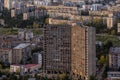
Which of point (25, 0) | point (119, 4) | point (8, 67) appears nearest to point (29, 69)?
point (8, 67)

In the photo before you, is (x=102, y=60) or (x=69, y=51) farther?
(x=102, y=60)

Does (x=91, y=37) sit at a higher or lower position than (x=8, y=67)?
higher

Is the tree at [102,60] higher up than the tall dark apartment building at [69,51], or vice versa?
the tall dark apartment building at [69,51]

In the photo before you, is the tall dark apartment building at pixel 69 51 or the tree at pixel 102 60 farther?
the tree at pixel 102 60

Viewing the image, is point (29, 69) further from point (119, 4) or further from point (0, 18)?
point (119, 4)

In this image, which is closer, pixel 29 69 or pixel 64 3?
pixel 29 69

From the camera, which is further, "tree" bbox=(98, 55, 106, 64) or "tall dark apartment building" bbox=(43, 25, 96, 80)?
"tree" bbox=(98, 55, 106, 64)

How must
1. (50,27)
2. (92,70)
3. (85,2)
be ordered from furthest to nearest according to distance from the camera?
(85,2)
(50,27)
(92,70)

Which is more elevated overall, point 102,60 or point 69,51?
point 69,51
